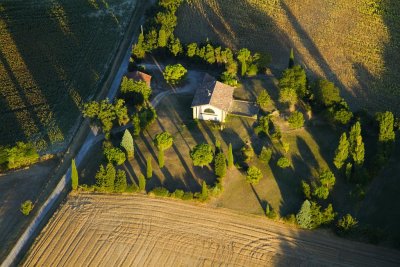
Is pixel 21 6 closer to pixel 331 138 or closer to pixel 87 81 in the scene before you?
pixel 87 81

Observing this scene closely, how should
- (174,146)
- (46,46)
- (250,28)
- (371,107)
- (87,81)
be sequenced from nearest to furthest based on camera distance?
(174,146) < (371,107) < (87,81) < (46,46) < (250,28)

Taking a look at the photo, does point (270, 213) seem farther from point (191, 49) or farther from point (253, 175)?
point (191, 49)

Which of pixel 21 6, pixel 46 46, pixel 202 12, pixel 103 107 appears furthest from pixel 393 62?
pixel 21 6

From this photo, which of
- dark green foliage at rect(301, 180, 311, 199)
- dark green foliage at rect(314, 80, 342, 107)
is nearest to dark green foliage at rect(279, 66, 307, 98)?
dark green foliage at rect(314, 80, 342, 107)

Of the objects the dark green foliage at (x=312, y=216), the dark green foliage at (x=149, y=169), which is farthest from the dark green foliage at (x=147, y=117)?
the dark green foliage at (x=312, y=216)

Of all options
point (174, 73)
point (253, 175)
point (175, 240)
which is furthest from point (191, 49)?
point (175, 240)
